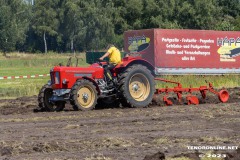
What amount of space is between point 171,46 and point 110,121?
1463 cm

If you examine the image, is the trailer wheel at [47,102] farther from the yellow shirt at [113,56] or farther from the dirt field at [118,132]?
the yellow shirt at [113,56]

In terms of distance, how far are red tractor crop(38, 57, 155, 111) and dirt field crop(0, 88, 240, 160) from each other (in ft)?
1.33

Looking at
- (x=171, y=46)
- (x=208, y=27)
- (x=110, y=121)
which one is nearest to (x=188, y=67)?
(x=171, y=46)

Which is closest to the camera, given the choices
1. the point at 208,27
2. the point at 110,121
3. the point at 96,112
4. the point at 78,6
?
the point at 110,121

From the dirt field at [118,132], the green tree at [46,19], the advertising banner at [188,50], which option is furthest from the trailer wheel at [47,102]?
the green tree at [46,19]

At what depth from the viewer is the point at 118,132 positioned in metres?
11.4

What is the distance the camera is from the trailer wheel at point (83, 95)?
1529 cm

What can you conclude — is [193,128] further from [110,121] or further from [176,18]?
[176,18]

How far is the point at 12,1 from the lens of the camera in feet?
263

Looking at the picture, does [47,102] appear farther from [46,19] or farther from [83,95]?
[46,19]

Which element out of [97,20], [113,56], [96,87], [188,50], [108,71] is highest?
Answer: [97,20]

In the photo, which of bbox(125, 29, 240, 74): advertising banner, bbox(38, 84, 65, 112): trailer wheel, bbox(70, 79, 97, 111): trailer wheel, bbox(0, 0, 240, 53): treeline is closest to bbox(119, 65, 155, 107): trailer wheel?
bbox(70, 79, 97, 111): trailer wheel

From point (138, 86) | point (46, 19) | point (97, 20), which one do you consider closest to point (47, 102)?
point (138, 86)

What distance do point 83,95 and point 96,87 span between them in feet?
1.48
